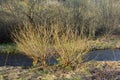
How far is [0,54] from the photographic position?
1855 cm

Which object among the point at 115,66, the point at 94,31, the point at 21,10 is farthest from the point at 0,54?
the point at 115,66

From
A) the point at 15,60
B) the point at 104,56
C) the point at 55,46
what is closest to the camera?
A: the point at 55,46

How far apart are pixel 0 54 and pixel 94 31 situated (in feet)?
25.1

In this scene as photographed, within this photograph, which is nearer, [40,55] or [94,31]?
[40,55]

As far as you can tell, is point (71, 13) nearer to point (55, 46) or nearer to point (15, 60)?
point (15, 60)

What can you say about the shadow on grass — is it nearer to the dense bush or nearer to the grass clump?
the grass clump

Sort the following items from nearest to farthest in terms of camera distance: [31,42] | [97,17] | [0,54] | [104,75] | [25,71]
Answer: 1. [104,75]
2. [25,71]
3. [31,42]
4. [0,54]
5. [97,17]

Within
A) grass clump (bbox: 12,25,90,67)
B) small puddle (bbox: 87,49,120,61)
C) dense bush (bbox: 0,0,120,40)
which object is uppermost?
grass clump (bbox: 12,25,90,67)

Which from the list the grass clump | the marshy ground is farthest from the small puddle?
the grass clump

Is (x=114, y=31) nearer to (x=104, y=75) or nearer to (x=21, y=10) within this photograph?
(x=21, y=10)

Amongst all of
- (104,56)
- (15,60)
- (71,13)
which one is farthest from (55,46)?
(71,13)

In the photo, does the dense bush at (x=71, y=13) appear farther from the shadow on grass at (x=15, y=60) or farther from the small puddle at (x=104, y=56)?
the shadow on grass at (x=15, y=60)

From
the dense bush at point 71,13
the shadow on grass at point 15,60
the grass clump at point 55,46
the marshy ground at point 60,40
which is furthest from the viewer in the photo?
the dense bush at point 71,13

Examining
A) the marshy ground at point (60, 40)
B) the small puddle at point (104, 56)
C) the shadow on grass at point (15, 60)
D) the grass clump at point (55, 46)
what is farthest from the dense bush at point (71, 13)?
the grass clump at point (55, 46)
